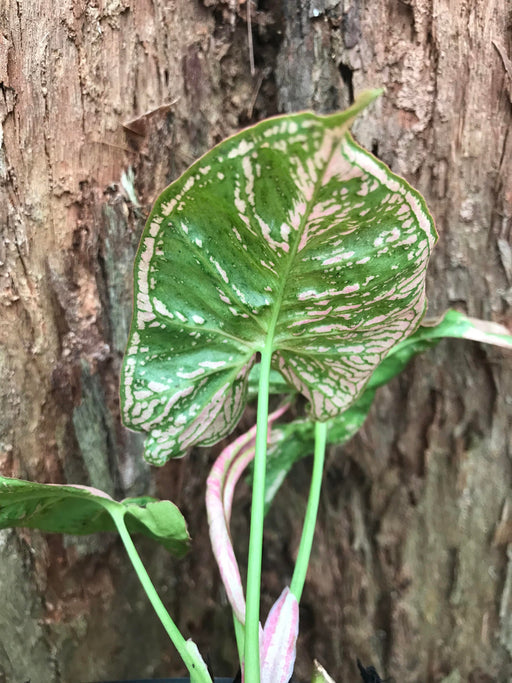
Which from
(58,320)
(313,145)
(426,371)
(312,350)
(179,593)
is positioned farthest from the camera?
(179,593)

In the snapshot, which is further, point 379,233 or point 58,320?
point 58,320

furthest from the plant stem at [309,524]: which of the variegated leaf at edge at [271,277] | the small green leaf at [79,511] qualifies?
the small green leaf at [79,511]

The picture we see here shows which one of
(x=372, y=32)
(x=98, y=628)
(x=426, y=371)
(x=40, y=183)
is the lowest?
(x=98, y=628)

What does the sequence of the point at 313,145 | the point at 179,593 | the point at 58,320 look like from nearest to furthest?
the point at 313,145
the point at 58,320
the point at 179,593

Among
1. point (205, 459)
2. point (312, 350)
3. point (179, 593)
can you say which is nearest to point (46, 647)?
point (179, 593)

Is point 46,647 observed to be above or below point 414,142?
below

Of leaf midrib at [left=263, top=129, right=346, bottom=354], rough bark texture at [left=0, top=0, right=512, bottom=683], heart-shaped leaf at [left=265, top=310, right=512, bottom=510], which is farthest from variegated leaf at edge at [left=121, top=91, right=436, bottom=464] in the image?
rough bark texture at [left=0, top=0, right=512, bottom=683]

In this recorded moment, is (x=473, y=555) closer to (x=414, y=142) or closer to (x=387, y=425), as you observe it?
(x=387, y=425)
